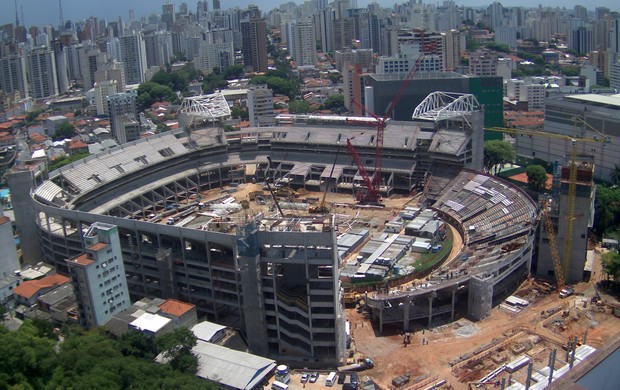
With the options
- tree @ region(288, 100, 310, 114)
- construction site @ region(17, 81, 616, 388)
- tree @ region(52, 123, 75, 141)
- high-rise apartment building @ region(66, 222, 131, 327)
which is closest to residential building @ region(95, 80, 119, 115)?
tree @ region(52, 123, 75, 141)

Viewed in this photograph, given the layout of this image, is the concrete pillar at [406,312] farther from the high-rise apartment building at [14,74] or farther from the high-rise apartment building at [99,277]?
the high-rise apartment building at [14,74]

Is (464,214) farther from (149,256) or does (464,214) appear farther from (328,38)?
(328,38)

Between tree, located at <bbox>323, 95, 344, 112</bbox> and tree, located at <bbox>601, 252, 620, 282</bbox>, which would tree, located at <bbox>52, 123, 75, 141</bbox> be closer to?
tree, located at <bbox>323, 95, 344, 112</bbox>

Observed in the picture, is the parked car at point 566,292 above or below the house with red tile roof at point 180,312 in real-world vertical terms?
below

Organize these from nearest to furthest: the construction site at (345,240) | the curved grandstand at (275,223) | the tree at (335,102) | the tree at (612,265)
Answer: the construction site at (345,240) → the curved grandstand at (275,223) → the tree at (612,265) → the tree at (335,102)

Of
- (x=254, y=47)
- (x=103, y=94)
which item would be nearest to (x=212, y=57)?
(x=254, y=47)

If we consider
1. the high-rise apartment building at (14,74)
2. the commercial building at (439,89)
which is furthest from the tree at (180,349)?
the high-rise apartment building at (14,74)
